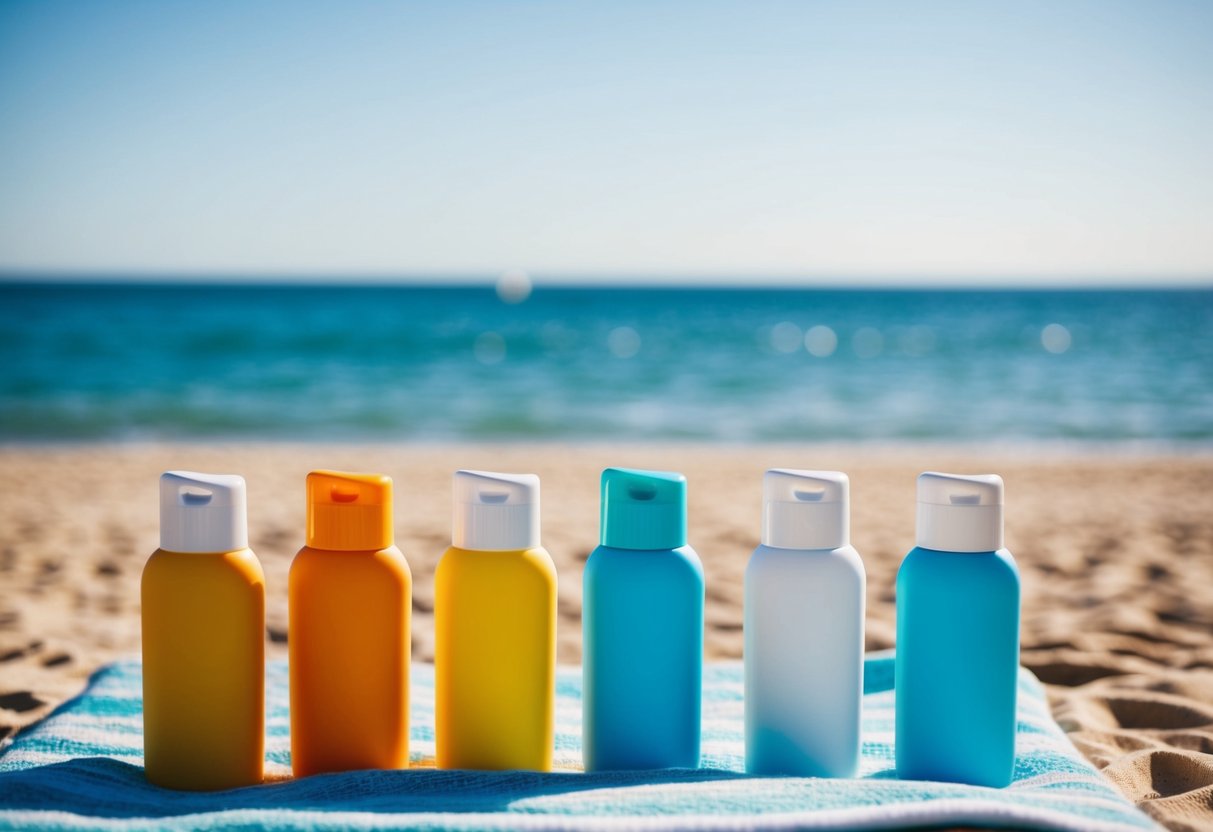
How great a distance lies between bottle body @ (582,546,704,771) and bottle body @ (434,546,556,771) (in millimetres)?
58

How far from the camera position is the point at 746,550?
391cm

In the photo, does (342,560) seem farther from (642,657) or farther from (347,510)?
(642,657)

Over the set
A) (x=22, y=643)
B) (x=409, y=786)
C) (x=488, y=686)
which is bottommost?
(x=22, y=643)

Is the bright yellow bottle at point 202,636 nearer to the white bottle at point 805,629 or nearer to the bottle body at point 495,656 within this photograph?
the bottle body at point 495,656

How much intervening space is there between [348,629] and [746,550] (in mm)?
2812

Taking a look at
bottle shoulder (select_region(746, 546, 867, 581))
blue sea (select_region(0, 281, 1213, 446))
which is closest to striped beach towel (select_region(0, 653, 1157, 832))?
bottle shoulder (select_region(746, 546, 867, 581))

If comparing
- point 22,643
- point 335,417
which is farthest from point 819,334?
point 22,643

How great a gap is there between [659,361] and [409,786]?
1470 cm

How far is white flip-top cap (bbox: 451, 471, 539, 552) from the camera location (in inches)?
48.6

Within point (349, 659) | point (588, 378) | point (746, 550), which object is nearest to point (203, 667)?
point (349, 659)

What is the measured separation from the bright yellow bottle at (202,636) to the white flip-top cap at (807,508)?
0.65 metres

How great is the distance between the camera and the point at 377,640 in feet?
4.12

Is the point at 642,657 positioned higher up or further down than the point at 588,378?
further down

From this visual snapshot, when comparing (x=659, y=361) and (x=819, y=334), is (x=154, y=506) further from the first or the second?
(x=819, y=334)
